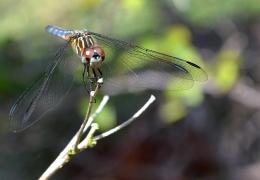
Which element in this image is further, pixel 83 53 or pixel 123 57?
pixel 123 57

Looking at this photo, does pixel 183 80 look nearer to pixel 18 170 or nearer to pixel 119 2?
pixel 119 2

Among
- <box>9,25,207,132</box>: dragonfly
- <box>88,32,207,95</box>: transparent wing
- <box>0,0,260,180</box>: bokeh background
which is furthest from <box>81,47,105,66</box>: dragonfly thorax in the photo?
<box>0,0,260,180</box>: bokeh background

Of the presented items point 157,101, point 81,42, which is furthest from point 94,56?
point 157,101

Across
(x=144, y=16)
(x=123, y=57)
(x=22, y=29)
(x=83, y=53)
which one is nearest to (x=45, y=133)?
(x=22, y=29)

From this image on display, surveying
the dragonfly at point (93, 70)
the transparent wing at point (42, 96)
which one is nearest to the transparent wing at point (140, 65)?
the dragonfly at point (93, 70)

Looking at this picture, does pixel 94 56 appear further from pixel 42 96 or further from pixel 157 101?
pixel 157 101

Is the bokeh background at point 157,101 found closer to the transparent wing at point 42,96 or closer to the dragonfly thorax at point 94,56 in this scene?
the transparent wing at point 42,96

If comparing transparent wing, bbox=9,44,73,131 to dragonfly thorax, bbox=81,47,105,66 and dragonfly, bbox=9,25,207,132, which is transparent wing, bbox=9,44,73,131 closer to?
dragonfly, bbox=9,25,207,132
